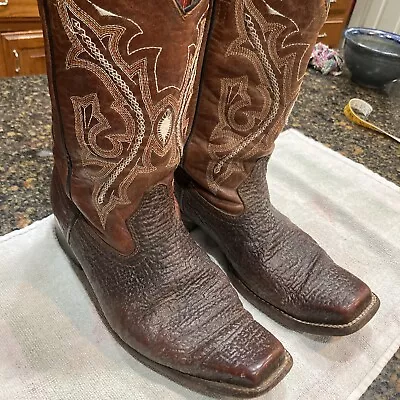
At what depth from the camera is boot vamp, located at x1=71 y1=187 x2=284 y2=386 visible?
58 cm

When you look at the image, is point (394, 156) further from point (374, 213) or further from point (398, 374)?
point (398, 374)

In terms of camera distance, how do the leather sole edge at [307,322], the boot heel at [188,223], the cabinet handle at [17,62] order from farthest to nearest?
the cabinet handle at [17,62], the boot heel at [188,223], the leather sole edge at [307,322]

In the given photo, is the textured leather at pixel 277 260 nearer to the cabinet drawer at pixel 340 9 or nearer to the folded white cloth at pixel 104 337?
the folded white cloth at pixel 104 337

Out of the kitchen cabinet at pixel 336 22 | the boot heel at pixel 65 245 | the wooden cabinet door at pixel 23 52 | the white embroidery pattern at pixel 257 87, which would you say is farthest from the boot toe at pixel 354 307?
the kitchen cabinet at pixel 336 22

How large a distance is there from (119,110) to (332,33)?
2.21 m

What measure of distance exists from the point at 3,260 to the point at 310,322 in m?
0.46

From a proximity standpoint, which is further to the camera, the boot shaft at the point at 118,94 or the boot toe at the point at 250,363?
the boot toe at the point at 250,363

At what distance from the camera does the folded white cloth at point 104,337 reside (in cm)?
60

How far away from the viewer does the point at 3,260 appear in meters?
0.74

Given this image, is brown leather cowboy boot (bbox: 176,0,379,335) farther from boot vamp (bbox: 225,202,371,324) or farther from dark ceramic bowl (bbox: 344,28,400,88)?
dark ceramic bowl (bbox: 344,28,400,88)

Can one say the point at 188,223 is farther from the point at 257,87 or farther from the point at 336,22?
the point at 336,22

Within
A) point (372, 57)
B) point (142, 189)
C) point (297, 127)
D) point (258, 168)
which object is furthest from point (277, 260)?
point (372, 57)

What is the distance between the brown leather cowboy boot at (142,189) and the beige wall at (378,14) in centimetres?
187

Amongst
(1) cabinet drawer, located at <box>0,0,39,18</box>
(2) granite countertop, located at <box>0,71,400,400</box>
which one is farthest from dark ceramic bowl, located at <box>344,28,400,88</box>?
(1) cabinet drawer, located at <box>0,0,39,18</box>
